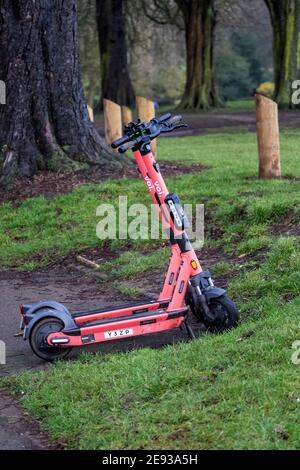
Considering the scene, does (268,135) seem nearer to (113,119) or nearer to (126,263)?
(126,263)

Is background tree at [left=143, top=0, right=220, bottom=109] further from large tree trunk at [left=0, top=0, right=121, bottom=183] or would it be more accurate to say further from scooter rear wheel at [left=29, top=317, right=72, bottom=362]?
scooter rear wheel at [left=29, top=317, right=72, bottom=362]

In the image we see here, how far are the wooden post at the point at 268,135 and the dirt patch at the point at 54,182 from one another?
1.92 meters

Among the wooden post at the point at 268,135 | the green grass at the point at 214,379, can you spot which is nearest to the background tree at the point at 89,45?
the wooden post at the point at 268,135

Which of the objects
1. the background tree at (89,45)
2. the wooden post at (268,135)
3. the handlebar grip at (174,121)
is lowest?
the wooden post at (268,135)

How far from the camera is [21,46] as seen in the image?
1320 centimetres

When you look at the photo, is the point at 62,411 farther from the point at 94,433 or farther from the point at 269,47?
the point at 269,47

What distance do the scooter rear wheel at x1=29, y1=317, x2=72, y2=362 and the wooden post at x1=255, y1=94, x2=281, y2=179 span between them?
6366 millimetres

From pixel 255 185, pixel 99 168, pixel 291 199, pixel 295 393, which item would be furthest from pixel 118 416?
pixel 99 168

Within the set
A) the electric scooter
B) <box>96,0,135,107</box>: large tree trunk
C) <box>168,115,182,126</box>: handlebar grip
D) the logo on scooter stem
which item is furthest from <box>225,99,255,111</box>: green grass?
the logo on scooter stem

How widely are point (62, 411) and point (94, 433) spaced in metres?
0.47

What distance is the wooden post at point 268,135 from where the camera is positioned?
11914mm

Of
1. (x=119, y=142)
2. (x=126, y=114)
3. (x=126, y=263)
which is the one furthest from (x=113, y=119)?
(x=119, y=142)

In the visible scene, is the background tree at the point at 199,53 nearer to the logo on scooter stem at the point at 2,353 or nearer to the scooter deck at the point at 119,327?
the logo on scooter stem at the point at 2,353

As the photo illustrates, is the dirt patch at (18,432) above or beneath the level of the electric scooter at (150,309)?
beneath
